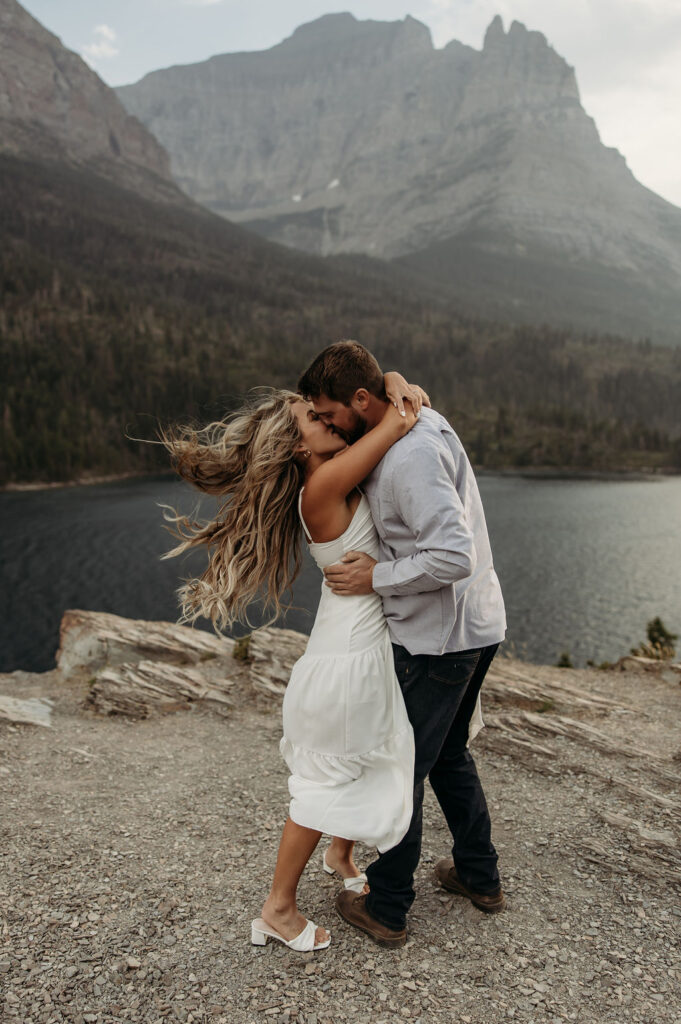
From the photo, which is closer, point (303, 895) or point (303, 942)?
point (303, 942)

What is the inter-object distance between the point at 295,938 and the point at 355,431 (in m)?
2.49

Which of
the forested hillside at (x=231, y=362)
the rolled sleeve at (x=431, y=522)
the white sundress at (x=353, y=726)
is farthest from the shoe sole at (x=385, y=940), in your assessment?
the forested hillside at (x=231, y=362)

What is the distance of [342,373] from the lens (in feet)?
9.53

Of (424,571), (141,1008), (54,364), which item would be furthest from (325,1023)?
(54,364)

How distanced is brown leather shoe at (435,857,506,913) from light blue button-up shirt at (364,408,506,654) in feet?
Result: 5.11

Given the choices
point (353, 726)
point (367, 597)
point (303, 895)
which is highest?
point (367, 597)

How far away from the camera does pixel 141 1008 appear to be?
117 inches

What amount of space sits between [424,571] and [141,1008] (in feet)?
7.61

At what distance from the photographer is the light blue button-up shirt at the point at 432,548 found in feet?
9.16

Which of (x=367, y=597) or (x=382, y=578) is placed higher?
(x=382, y=578)

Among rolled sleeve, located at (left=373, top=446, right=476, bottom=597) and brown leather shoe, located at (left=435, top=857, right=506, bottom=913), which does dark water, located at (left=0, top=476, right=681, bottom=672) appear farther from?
rolled sleeve, located at (left=373, top=446, right=476, bottom=597)

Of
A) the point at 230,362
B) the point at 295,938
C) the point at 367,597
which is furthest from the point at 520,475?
the point at 295,938

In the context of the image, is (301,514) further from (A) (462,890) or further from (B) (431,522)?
(A) (462,890)

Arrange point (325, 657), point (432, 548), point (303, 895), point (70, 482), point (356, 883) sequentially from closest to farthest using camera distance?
point (432, 548) → point (325, 657) → point (356, 883) → point (303, 895) → point (70, 482)
